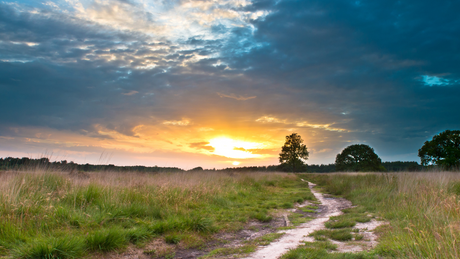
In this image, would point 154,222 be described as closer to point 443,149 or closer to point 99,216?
point 99,216

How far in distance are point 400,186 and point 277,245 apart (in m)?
7.82

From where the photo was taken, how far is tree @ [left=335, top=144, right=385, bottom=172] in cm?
5366

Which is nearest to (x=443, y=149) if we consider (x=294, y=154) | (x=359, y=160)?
(x=359, y=160)

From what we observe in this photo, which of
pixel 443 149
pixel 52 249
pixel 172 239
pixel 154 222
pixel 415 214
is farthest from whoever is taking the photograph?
pixel 443 149

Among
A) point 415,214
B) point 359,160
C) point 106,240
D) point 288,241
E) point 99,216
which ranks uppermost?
point 359,160

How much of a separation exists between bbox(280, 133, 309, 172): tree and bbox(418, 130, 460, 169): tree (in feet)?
103

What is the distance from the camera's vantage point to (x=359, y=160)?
5572 centimetres

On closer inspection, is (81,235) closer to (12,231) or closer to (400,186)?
(12,231)

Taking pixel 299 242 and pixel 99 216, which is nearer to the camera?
pixel 299 242

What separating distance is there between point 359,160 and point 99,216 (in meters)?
60.4

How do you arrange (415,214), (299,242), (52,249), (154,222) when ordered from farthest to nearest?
(154,222)
(415,214)
(299,242)
(52,249)

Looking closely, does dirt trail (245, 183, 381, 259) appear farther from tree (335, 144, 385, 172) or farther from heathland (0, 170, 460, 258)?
tree (335, 144, 385, 172)

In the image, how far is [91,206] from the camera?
6.87 meters

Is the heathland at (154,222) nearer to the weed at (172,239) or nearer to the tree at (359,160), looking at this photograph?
the weed at (172,239)
